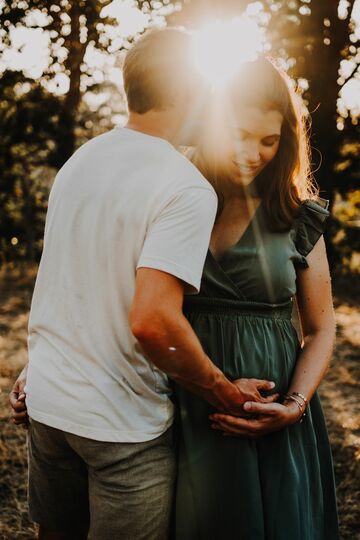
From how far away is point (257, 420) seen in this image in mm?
1994

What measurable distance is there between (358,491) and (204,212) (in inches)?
110

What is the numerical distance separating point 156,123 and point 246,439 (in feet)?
3.54

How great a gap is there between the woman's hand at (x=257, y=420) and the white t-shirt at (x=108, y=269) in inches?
8.5

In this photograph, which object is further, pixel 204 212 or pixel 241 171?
pixel 241 171

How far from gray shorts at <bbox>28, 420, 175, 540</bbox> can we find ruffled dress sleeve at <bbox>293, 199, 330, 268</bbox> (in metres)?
0.80

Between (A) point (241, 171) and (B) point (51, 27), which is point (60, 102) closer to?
(B) point (51, 27)

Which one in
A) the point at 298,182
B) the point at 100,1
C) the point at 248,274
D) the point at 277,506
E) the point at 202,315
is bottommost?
the point at 277,506

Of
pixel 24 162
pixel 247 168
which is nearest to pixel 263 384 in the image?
pixel 247 168

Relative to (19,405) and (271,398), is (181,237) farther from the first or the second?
(19,405)

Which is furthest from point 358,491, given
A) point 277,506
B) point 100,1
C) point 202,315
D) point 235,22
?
point 100,1

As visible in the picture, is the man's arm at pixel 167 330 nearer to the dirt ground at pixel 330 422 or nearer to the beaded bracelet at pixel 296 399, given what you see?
the beaded bracelet at pixel 296 399

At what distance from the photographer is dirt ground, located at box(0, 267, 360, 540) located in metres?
3.53

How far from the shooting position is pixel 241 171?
7.32 feet

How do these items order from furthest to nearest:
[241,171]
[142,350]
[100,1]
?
1. [100,1]
2. [241,171]
3. [142,350]
